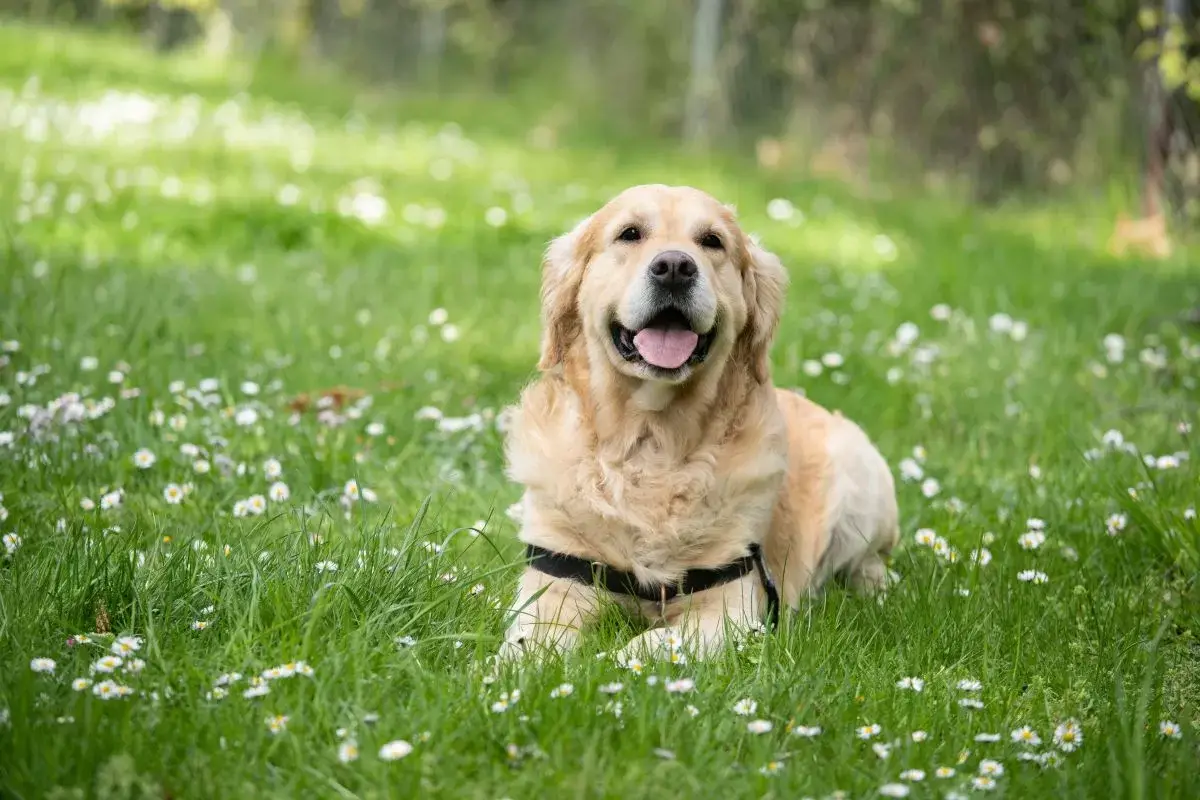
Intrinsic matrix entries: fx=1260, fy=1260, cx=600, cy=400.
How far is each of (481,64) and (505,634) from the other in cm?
1839

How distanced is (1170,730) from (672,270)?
1575 millimetres

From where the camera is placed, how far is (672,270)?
328cm

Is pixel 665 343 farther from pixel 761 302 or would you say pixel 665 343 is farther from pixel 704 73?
pixel 704 73

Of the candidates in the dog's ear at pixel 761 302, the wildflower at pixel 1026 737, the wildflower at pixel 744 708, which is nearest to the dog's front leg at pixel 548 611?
the wildflower at pixel 744 708

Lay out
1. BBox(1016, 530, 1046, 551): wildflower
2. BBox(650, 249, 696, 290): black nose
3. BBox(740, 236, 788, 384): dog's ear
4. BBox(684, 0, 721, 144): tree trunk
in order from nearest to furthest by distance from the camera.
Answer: BBox(650, 249, 696, 290): black nose, BBox(740, 236, 788, 384): dog's ear, BBox(1016, 530, 1046, 551): wildflower, BBox(684, 0, 721, 144): tree trunk

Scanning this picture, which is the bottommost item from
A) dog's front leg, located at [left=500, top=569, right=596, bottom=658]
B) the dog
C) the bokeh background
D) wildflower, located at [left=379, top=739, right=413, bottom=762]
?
dog's front leg, located at [left=500, top=569, right=596, bottom=658]

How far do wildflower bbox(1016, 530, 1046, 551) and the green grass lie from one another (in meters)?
0.04

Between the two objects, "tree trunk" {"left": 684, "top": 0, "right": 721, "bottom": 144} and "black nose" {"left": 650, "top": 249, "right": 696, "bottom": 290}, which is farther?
"tree trunk" {"left": 684, "top": 0, "right": 721, "bottom": 144}

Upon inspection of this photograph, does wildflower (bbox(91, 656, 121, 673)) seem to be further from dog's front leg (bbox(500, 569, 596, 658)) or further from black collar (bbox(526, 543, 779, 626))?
black collar (bbox(526, 543, 779, 626))

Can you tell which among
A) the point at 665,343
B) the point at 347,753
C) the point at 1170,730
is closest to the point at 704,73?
the point at 665,343

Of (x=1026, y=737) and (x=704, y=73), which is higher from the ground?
(x=704, y=73)

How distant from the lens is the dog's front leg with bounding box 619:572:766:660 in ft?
9.47

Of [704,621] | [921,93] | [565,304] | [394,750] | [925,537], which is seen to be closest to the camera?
[394,750]

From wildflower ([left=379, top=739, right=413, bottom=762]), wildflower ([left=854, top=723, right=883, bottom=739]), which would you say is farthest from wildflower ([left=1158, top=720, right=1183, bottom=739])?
wildflower ([left=379, top=739, right=413, bottom=762])
